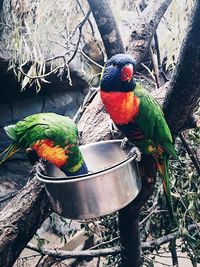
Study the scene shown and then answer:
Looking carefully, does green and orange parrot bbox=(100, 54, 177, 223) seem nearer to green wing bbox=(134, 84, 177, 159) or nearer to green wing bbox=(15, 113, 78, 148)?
green wing bbox=(134, 84, 177, 159)

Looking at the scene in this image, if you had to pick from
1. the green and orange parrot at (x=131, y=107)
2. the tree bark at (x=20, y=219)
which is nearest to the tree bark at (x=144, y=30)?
the green and orange parrot at (x=131, y=107)

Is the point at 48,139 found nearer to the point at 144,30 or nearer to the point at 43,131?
the point at 43,131

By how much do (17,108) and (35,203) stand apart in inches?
79.4

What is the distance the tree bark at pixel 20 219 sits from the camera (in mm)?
996

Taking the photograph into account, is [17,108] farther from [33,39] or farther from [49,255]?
[49,255]

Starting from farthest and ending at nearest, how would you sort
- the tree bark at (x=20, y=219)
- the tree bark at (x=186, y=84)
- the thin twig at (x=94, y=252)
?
1. the thin twig at (x=94, y=252)
2. the tree bark at (x=20, y=219)
3. the tree bark at (x=186, y=84)

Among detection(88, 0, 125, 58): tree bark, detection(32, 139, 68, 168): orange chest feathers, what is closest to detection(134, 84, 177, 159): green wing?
detection(32, 139, 68, 168): orange chest feathers

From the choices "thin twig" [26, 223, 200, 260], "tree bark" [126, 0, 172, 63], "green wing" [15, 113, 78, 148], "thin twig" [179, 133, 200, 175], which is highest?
"tree bark" [126, 0, 172, 63]

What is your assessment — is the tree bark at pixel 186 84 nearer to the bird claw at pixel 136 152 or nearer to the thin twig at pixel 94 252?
the bird claw at pixel 136 152

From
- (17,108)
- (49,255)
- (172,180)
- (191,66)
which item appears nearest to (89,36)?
(17,108)

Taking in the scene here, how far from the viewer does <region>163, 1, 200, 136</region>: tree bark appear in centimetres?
73

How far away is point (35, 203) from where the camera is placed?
1.02 metres

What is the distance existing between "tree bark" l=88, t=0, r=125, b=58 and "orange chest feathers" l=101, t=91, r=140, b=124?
379 millimetres

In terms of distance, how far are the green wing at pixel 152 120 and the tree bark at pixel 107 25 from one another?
33cm
